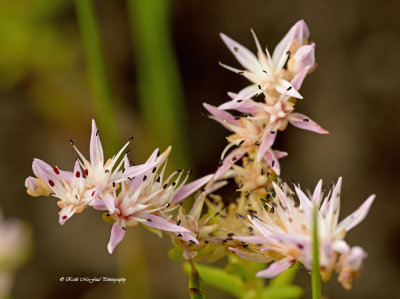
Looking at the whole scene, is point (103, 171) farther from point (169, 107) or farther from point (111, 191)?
point (169, 107)

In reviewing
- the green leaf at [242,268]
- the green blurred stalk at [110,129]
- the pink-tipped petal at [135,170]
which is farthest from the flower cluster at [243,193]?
the green blurred stalk at [110,129]

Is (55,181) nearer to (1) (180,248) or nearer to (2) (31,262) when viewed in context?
(1) (180,248)

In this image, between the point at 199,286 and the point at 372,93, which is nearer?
the point at 199,286

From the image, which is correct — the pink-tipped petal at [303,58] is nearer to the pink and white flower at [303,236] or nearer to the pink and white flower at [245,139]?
the pink and white flower at [245,139]

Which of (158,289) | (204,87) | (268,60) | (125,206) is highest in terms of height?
(204,87)

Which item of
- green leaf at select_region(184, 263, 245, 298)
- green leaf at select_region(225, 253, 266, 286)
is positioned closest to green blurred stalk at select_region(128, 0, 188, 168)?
green leaf at select_region(184, 263, 245, 298)

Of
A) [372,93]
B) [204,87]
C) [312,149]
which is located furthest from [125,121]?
[372,93]

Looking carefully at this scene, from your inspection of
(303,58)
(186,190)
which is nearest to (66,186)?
(186,190)
